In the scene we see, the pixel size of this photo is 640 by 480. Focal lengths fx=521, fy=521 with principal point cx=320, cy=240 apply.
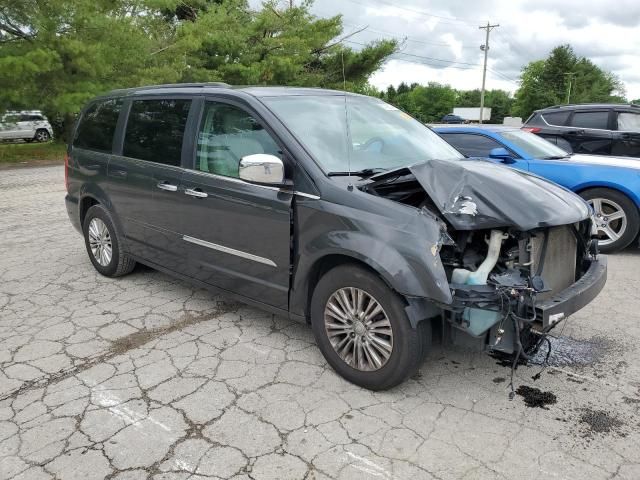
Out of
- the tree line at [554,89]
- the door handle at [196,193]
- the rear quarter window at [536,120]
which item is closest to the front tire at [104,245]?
the door handle at [196,193]

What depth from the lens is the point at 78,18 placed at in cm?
1594

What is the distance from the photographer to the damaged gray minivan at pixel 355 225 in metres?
2.89

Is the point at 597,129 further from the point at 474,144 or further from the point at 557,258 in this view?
the point at 557,258

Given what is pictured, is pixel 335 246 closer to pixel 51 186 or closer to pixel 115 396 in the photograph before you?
pixel 115 396

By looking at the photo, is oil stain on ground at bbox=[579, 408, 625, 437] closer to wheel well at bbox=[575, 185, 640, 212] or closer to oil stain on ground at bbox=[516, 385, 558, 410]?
oil stain on ground at bbox=[516, 385, 558, 410]

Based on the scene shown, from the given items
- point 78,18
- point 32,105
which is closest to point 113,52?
point 78,18

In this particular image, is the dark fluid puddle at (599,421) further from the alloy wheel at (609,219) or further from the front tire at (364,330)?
the alloy wheel at (609,219)

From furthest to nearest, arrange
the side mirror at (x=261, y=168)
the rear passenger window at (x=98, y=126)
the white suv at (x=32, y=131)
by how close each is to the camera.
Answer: the white suv at (x=32, y=131)
the rear passenger window at (x=98, y=126)
the side mirror at (x=261, y=168)

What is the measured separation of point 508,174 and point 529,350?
1.13 meters

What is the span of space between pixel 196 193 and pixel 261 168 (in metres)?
0.97

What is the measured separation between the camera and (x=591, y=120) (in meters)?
9.52

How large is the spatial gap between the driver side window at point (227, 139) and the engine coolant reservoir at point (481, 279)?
1.45 m

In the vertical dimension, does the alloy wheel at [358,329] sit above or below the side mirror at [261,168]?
below

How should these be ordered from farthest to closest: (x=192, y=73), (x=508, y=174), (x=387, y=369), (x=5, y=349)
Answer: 1. (x=192, y=73)
2. (x=5, y=349)
3. (x=508, y=174)
4. (x=387, y=369)
